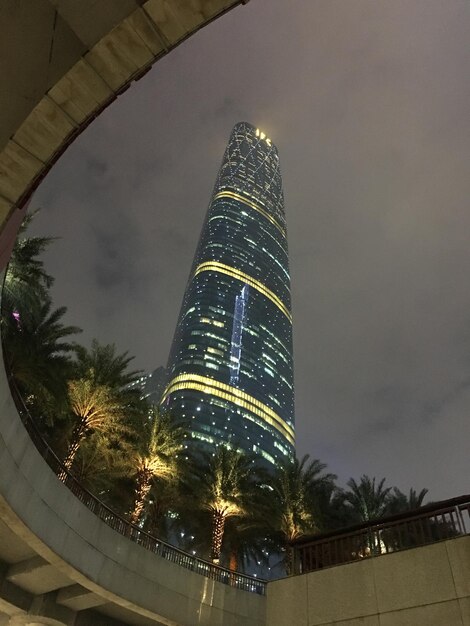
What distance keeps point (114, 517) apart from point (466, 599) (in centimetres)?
1282

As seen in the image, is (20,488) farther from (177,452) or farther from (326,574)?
(177,452)

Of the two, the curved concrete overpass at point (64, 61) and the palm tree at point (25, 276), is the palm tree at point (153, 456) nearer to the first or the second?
the palm tree at point (25, 276)

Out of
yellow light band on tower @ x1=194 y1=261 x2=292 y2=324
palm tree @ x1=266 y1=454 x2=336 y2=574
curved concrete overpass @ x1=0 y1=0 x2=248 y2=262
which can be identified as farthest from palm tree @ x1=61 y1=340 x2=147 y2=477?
yellow light band on tower @ x1=194 y1=261 x2=292 y2=324

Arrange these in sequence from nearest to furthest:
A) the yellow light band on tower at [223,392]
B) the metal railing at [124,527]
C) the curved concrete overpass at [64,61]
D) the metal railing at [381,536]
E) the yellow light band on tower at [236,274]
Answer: the curved concrete overpass at [64,61], the metal railing at [381,536], the metal railing at [124,527], the yellow light band on tower at [223,392], the yellow light band on tower at [236,274]

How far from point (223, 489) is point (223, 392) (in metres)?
114

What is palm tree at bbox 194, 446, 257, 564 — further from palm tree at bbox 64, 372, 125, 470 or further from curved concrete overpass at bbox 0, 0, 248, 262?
curved concrete overpass at bbox 0, 0, 248, 262

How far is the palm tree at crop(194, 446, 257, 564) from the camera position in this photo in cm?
2975

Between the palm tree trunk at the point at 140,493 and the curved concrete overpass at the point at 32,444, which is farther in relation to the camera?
the palm tree trunk at the point at 140,493

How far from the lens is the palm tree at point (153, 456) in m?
26.9

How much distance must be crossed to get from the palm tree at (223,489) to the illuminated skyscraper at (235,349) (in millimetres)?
89380

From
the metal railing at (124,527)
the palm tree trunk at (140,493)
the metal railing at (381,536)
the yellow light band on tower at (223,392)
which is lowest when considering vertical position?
the metal railing at (381,536)

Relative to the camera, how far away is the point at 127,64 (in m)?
4.13

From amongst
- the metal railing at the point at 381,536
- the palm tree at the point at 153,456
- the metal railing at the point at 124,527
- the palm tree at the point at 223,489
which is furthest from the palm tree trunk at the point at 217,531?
the metal railing at the point at 381,536

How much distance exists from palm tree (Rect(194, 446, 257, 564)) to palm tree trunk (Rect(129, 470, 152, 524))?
4.04 meters
